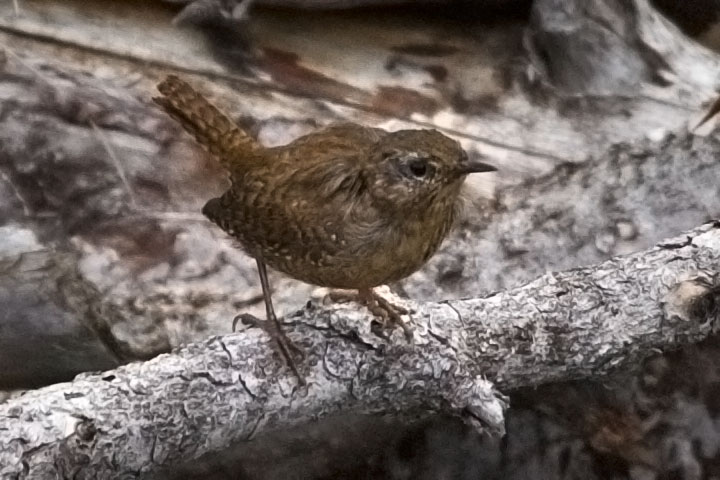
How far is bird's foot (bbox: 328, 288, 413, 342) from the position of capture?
94.9 inches

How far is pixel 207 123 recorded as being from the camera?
2576 millimetres

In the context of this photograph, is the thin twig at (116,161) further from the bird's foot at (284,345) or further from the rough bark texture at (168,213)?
the bird's foot at (284,345)

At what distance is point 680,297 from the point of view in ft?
8.01

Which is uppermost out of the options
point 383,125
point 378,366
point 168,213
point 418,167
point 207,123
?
point 418,167

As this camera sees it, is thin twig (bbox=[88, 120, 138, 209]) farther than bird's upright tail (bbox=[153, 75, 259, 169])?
Yes

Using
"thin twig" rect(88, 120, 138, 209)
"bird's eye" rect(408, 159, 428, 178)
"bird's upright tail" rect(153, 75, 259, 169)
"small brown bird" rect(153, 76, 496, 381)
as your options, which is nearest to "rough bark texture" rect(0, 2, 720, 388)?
"thin twig" rect(88, 120, 138, 209)

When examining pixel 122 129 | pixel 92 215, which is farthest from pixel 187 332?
pixel 122 129

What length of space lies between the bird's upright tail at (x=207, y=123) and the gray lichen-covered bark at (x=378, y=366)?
0.46 meters

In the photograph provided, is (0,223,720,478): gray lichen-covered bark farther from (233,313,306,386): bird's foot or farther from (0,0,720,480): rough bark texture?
(0,0,720,480): rough bark texture

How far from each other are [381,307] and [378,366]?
20cm

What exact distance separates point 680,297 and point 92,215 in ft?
6.36

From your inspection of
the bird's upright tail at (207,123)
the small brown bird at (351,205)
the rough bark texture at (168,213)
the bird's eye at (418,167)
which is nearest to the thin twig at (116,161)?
the rough bark texture at (168,213)

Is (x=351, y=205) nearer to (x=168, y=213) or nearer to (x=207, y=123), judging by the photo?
(x=207, y=123)

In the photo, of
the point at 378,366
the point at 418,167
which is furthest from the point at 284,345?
the point at 418,167
